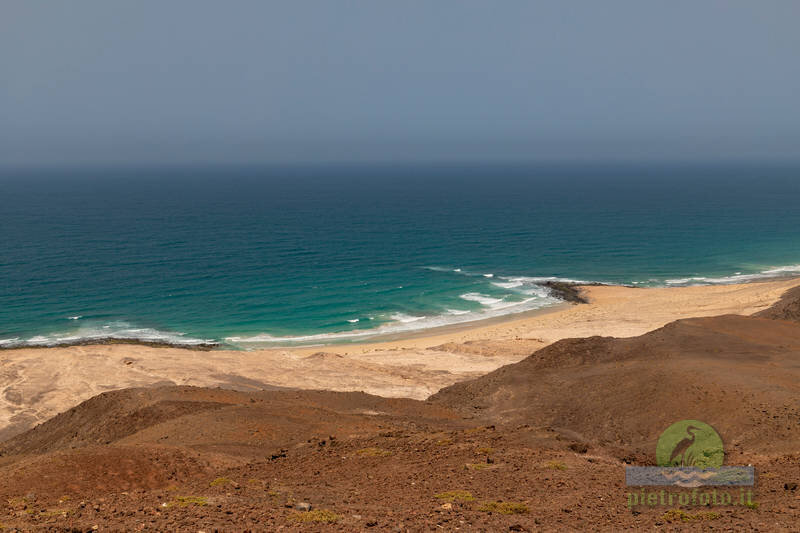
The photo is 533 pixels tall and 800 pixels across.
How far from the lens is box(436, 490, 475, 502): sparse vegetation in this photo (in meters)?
14.1

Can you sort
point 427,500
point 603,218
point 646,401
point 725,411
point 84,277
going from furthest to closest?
point 603,218
point 84,277
point 646,401
point 725,411
point 427,500

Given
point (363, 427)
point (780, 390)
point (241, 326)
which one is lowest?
point (241, 326)

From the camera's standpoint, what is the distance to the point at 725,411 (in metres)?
21.1

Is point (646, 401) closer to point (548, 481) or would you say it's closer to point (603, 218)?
point (548, 481)

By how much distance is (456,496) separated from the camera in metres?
14.3

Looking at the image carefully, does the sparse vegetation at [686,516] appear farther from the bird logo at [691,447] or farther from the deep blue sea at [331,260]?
the deep blue sea at [331,260]

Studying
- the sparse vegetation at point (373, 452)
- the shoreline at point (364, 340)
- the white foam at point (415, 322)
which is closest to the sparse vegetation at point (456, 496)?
the sparse vegetation at point (373, 452)

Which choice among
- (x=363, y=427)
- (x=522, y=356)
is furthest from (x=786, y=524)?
(x=522, y=356)

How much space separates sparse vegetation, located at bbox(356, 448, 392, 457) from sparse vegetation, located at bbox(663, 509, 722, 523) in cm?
804

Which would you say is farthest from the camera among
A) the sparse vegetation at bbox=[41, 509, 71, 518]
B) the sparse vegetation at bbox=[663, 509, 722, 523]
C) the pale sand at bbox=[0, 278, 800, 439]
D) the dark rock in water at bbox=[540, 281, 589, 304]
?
the dark rock in water at bbox=[540, 281, 589, 304]

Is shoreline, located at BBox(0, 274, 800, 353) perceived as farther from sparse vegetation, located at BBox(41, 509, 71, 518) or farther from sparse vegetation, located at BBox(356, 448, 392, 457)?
sparse vegetation, located at BBox(41, 509, 71, 518)

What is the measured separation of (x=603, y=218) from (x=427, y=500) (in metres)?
117

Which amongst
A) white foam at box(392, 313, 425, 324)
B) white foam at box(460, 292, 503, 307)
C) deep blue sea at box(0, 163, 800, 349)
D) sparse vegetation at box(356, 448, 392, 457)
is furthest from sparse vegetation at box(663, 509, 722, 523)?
white foam at box(460, 292, 503, 307)

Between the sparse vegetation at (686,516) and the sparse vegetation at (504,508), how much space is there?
2.92m
